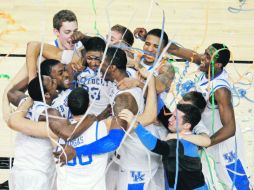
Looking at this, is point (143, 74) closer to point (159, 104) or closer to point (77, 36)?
point (159, 104)

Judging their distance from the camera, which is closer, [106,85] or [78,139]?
[78,139]

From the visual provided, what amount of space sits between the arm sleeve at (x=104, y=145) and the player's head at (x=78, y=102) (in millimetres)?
212

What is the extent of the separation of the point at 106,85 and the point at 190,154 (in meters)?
0.82

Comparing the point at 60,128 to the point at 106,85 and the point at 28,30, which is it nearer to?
the point at 106,85

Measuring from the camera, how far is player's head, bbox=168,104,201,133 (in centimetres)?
410

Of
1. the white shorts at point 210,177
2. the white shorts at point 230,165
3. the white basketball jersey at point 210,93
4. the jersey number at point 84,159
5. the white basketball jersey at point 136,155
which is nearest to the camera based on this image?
the jersey number at point 84,159

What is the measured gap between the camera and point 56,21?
4.91 metres

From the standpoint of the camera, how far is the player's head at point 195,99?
14.2 feet

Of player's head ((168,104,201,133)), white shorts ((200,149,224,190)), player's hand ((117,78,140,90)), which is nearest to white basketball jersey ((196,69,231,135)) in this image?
white shorts ((200,149,224,190))

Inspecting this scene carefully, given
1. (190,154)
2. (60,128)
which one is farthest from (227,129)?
(60,128)

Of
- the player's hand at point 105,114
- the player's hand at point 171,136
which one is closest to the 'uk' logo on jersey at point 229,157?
the player's hand at point 171,136

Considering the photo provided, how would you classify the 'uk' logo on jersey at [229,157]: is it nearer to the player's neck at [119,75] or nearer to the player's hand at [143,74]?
the player's hand at [143,74]

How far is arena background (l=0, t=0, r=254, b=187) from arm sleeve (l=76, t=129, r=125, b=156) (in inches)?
115

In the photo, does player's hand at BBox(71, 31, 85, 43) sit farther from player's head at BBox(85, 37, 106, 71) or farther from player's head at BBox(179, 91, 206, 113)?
player's head at BBox(179, 91, 206, 113)
